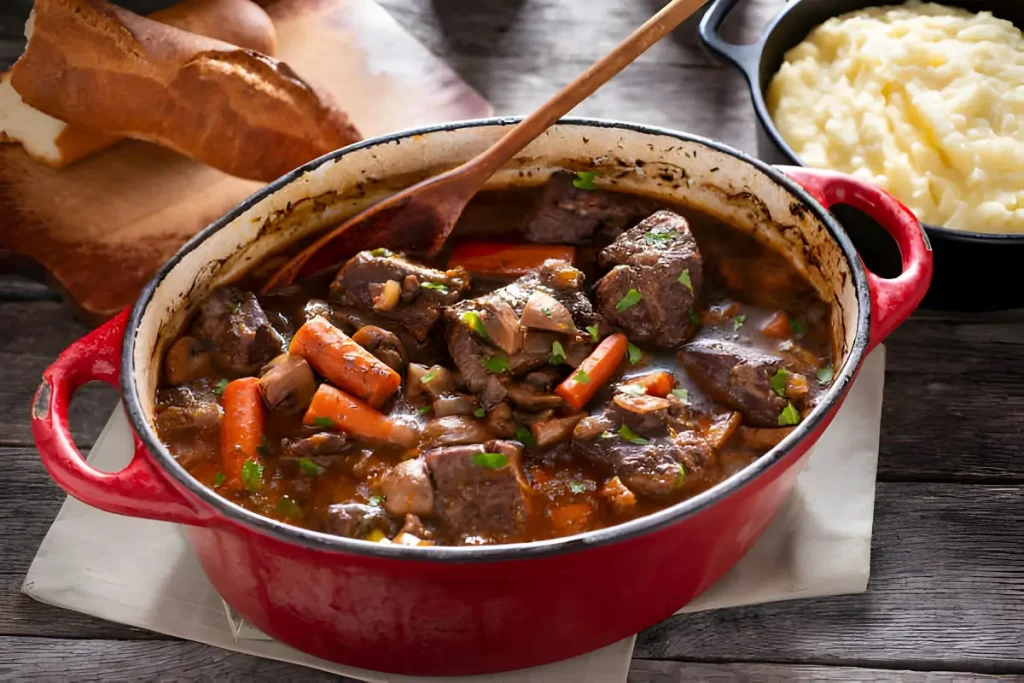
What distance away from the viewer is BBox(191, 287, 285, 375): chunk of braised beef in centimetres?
282

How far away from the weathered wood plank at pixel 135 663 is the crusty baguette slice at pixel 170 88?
175 cm

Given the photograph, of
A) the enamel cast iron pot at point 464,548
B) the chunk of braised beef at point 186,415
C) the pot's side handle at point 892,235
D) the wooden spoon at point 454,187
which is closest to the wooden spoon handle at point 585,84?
the wooden spoon at point 454,187

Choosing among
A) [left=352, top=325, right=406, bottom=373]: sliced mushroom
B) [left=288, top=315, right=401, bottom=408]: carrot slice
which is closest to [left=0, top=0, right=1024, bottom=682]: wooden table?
[left=288, top=315, right=401, bottom=408]: carrot slice

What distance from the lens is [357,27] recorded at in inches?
177

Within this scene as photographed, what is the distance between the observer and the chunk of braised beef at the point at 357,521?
7.88 feet

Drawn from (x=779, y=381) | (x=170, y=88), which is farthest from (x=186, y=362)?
(x=779, y=381)

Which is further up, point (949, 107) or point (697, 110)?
point (949, 107)

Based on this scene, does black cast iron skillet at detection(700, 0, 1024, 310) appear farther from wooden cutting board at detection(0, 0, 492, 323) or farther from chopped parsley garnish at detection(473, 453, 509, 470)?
chopped parsley garnish at detection(473, 453, 509, 470)

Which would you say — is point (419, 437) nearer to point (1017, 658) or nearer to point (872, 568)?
point (872, 568)

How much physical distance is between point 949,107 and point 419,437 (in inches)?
86.5

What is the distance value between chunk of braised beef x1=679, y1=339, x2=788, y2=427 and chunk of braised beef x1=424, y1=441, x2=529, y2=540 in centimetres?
60

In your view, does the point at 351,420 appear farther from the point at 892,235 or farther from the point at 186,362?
the point at 892,235

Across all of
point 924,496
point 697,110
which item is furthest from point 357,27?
point 924,496

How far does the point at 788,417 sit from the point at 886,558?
558 mm
